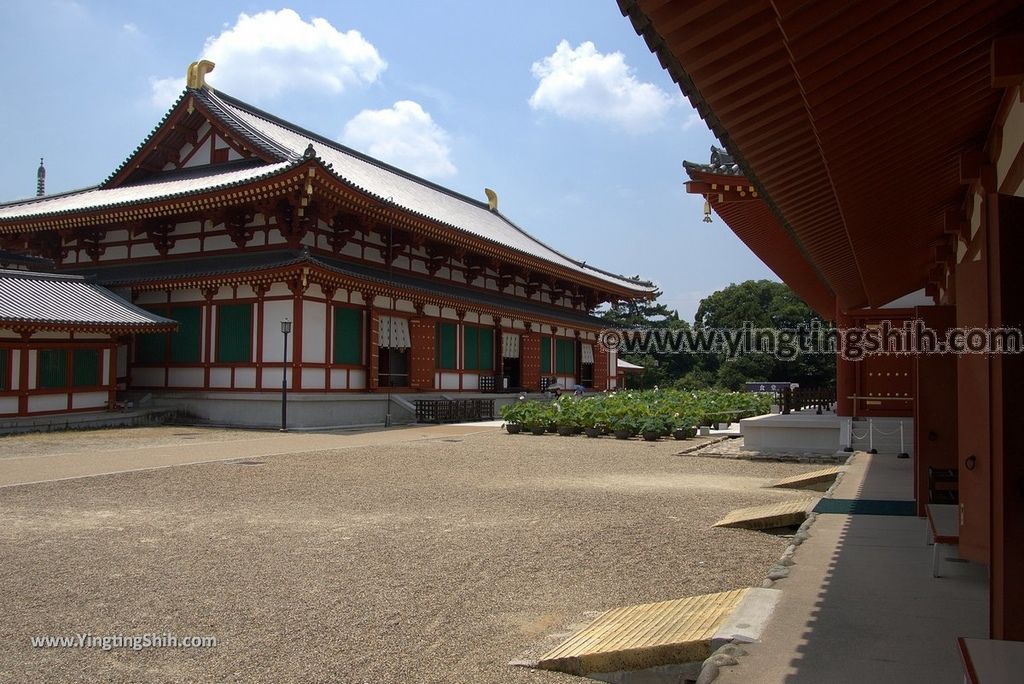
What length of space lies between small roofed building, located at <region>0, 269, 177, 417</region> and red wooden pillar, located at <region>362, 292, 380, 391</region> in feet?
16.8

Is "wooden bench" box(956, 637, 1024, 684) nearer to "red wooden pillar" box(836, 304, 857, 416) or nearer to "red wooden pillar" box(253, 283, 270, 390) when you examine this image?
"red wooden pillar" box(836, 304, 857, 416)

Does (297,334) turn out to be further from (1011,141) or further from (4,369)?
(1011,141)

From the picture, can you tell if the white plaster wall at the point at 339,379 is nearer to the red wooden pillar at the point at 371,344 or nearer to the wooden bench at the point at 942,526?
the red wooden pillar at the point at 371,344

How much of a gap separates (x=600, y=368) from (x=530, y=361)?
7.59 meters

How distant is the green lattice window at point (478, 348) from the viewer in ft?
82.7

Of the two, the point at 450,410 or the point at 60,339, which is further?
the point at 450,410

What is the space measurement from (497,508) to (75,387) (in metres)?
14.5

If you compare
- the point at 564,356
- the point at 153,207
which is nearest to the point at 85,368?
the point at 153,207

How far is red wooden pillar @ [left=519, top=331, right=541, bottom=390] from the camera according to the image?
2828 centimetres

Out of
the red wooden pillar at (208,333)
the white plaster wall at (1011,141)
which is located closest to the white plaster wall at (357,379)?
the red wooden pillar at (208,333)

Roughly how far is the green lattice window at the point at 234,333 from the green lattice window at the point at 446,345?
6.17m

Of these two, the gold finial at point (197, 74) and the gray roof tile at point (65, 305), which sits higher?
the gold finial at point (197, 74)

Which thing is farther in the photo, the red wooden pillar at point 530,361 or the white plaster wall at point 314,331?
the red wooden pillar at point 530,361

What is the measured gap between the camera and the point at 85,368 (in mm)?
18281
